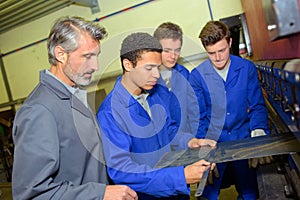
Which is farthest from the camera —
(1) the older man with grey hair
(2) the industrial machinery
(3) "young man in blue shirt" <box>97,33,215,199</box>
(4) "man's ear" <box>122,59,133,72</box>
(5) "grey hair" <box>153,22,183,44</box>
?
(5) "grey hair" <box>153,22,183,44</box>

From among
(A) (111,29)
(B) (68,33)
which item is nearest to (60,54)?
(B) (68,33)

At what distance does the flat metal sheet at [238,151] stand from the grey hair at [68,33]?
554 mm

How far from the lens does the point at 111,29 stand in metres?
3.44

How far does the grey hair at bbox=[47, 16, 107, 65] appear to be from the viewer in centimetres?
99

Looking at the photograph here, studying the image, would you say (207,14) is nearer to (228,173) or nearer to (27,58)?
(228,173)

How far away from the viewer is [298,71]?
0.54m

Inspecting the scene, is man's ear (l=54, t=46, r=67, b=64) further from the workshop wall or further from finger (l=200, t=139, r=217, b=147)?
the workshop wall

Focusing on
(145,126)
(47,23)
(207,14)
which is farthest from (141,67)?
(47,23)

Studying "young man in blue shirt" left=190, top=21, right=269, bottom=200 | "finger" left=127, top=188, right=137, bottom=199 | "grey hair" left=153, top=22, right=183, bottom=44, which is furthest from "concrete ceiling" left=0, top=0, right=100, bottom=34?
"finger" left=127, top=188, right=137, bottom=199

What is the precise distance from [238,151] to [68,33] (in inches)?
29.1

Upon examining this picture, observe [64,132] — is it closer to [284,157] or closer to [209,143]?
[209,143]

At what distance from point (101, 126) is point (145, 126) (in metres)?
0.18

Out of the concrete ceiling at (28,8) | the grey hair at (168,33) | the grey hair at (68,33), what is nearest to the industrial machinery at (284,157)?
the grey hair at (68,33)

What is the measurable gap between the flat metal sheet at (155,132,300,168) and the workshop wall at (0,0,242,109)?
1.67 metres
